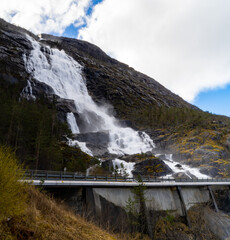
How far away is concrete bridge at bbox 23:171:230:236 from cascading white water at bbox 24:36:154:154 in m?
35.9

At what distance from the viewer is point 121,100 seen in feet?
373

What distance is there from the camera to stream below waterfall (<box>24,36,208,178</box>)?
225 feet

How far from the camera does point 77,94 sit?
9669 cm

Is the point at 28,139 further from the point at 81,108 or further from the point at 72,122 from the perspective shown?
the point at 81,108

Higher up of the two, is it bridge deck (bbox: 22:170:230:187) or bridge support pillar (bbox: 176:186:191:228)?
bridge deck (bbox: 22:170:230:187)

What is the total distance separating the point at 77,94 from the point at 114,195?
8174 cm

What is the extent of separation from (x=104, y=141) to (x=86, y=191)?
49974mm

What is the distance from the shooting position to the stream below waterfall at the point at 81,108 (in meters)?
68.7

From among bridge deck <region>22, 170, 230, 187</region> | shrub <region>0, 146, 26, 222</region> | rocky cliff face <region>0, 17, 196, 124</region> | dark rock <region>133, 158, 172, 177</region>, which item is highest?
rocky cliff face <region>0, 17, 196, 124</region>

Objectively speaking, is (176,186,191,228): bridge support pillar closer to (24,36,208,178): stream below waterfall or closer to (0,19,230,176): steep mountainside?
(0,19,230,176): steep mountainside

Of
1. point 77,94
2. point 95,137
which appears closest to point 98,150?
point 95,137

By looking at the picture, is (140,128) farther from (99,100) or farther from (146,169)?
(146,169)

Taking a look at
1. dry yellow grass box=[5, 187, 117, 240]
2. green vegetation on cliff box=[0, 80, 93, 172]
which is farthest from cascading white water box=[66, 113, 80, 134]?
dry yellow grass box=[5, 187, 117, 240]

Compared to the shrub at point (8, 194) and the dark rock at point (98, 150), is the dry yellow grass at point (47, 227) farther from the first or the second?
the dark rock at point (98, 150)
